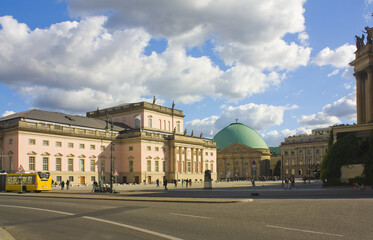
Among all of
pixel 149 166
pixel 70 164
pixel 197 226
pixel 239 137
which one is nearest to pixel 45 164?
pixel 70 164

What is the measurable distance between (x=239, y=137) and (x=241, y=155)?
49.3ft

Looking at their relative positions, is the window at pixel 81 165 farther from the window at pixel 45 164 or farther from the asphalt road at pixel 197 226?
the asphalt road at pixel 197 226

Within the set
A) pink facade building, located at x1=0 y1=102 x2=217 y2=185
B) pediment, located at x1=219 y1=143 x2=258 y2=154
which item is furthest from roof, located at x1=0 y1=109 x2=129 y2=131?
pediment, located at x1=219 y1=143 x2=258 y2=154

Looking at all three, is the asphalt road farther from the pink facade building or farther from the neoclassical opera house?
the neoclassical opera house

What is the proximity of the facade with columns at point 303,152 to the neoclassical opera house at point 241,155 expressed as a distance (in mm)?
10681

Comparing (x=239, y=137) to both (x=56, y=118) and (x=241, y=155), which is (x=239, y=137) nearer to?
(x=241, y=155)

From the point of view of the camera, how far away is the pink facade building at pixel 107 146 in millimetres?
72625

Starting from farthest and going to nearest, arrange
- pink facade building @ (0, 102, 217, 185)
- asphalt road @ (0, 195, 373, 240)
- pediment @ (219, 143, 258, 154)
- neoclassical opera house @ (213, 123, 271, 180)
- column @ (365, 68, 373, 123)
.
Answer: pediment @ (219, 143, 258, 154) → neoclassical opera house @ (213, 123, 271, 180) → pink facade building @ (0, 102, 217, 185) → column @ (365, 68, 373, 123) → asphalt road @ (0, 195, 373, 240)

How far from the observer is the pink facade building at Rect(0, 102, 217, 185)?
72.6 meters

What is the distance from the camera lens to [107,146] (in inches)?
3529

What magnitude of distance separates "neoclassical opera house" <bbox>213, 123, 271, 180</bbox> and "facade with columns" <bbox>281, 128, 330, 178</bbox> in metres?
10.7

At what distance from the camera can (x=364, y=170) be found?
49.0 meters

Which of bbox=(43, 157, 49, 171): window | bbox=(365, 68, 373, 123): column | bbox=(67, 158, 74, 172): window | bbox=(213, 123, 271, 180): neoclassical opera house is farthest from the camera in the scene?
bbox=(213, 123, 271, 180): neoclassical opera house

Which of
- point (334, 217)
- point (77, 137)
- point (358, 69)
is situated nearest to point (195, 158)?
point (77, 137)
